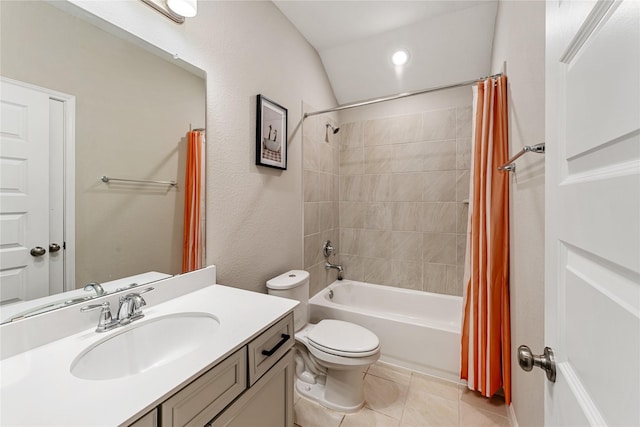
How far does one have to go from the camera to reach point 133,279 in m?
1.08

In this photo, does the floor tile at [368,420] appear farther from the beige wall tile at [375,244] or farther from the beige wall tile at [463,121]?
the beige wall tile at [463,121]

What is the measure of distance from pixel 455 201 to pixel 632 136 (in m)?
2.25

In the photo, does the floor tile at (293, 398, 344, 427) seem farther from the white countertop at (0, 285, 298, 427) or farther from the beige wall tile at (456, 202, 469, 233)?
the beige wall tile at (456, 202, 469, 233)

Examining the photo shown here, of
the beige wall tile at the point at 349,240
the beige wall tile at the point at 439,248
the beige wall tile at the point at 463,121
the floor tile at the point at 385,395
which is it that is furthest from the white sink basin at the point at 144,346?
the beige wall tile at the point at 463,121

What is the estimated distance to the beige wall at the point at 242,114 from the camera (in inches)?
49.6

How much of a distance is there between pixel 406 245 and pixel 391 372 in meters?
1.13

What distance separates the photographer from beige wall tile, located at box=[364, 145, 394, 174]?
2.64 m

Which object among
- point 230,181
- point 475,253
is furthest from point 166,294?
point 475,253

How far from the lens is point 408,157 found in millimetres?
2559

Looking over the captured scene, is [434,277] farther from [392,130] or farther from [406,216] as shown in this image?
[392,130]

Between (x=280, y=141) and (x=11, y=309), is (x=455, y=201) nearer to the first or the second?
(x=280, y=141)

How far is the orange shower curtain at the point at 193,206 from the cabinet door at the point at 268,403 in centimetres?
64

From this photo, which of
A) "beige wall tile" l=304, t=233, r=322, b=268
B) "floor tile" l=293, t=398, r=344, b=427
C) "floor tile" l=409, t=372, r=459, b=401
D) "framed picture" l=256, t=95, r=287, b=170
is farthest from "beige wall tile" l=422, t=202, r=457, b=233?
"floor tile" l=293, t=398, r=344, b=427

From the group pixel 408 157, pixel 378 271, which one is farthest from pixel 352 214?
pixel 408 157
